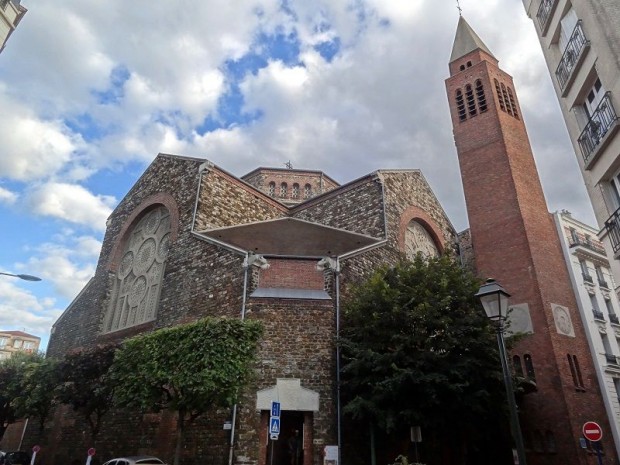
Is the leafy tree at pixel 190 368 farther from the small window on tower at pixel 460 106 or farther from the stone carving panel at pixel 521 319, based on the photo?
the small window on tower at pixel 460 106

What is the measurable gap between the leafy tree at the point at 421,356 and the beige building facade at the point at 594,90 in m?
4.50

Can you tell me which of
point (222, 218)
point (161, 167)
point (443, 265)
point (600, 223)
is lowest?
point (600, 223)

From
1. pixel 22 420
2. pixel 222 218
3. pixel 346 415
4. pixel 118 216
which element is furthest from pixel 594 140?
pixel 22 420

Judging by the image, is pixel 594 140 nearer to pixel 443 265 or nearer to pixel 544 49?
pixel 544 49

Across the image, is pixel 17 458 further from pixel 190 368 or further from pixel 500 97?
pixel 500 97

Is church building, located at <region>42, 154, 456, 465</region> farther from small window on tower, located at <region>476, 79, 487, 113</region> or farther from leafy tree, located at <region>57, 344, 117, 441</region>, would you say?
small window on tower, located at <region>476, 79, 487, 113</region>

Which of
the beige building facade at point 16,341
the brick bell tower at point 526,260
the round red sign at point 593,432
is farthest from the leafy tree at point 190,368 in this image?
the beige building facade at point 16,341

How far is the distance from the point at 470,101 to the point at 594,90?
16.1 metres

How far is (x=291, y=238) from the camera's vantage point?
66.6ft

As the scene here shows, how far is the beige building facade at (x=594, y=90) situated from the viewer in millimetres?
9242

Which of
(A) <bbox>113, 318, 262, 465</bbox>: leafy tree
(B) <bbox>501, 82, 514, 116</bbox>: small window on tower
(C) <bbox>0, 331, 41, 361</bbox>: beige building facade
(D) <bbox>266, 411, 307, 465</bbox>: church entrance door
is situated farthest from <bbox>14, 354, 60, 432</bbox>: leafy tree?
(C) <bbox>0, 331, 41, 361</bbox>: beige building facade

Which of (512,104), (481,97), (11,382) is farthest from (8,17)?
(512,104)

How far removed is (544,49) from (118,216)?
21501 mm

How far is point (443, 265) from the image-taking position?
1537 cm
